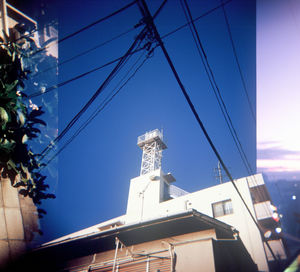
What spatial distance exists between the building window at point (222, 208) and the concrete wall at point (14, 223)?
62.2ft

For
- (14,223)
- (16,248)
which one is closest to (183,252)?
(16,248)

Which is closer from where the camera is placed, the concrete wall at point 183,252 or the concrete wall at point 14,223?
the concrete wall at point 14,223

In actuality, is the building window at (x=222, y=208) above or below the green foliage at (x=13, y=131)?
below

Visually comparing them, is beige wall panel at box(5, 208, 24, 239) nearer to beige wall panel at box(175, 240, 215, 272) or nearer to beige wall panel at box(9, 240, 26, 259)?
beige wall panel at box(9, 240, 26, 259)

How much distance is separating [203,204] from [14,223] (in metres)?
19.8

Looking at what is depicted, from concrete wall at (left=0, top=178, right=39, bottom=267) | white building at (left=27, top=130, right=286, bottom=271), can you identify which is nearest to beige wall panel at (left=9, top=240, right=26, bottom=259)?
concrete wall at (left=0, top=178, right=39, bottom=267)

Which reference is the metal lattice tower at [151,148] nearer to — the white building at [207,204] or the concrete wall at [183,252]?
the white building at [207,204]

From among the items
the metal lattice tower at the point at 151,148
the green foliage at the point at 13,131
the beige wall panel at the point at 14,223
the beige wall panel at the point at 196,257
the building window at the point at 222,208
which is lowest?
the beige wall panel at the point at 196,257

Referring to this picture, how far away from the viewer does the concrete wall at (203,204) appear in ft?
50.8

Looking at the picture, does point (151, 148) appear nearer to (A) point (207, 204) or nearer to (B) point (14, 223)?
(A) point (207, 204)

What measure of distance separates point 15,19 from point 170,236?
41.2ft

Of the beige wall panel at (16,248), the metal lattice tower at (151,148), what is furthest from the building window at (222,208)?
the beige wall panel at (16,248)

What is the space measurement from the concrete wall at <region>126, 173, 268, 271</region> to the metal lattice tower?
2.11m

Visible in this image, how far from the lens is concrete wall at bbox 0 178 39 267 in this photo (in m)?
2.93
